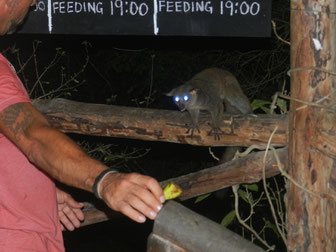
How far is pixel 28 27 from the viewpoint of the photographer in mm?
3201

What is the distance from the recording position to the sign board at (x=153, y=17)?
104 inches

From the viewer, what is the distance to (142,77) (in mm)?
7586

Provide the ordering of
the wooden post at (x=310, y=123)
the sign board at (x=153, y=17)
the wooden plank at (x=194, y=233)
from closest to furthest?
the wooden plank at (x=194, y=233) < the wooden post at (x=310, y=123) < the sign board at (x=153, y=17)

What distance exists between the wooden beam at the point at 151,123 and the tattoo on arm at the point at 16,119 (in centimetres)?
120

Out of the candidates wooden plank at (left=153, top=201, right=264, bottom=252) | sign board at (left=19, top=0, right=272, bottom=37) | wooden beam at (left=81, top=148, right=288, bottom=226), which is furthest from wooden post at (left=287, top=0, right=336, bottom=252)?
wooden plank at (left=153, top=201, right=264, bottom=252)

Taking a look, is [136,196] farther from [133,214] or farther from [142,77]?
[142,77]

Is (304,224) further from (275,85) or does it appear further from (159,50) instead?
(159,50)

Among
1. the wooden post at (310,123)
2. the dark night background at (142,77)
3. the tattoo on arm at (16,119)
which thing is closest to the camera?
the tattoo on arm at (16,119)

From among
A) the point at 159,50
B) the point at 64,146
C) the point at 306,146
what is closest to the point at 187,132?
the point at 306,146

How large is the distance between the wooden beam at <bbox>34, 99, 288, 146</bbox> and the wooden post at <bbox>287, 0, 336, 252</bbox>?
40 centimetres

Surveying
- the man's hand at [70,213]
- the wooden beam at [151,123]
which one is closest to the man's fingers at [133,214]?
the wooden beam at [151,123]

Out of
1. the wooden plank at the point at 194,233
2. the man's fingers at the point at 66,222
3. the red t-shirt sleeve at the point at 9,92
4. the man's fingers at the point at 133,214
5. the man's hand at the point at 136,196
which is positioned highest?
the red t-shirt sleeve at the point at 9,92

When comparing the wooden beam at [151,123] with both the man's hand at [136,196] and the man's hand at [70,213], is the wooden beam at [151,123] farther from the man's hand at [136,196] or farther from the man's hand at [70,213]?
the man's hand at [136,196]

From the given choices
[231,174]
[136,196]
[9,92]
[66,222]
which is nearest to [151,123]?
[231,174]
